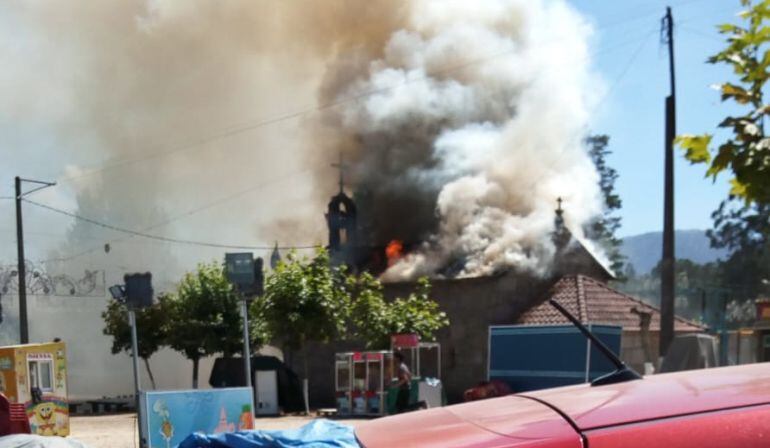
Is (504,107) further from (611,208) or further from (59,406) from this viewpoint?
(59,406)

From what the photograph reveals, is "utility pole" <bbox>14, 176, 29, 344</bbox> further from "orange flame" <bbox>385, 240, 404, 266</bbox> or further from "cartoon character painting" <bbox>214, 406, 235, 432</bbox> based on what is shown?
"cartoon character painting" <bbox>214, 406, 235, 432</bbox>

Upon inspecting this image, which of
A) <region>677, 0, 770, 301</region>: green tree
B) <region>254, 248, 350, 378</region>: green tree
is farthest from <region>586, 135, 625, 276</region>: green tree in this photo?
<region>677, 0, 770, 301</region>: green tree

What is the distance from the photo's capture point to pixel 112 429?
854 inches

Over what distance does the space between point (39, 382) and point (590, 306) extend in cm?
1820

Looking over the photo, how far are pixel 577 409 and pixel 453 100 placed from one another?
3821 centimetres

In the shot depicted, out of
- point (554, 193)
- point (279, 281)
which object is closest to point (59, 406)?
point (279, 281)

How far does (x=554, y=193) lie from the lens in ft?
123

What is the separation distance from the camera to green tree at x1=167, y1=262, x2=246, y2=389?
103ft

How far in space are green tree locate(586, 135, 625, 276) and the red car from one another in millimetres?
40552

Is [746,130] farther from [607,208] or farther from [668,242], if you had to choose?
[607,208]

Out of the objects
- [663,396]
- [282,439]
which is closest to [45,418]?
[282,439]

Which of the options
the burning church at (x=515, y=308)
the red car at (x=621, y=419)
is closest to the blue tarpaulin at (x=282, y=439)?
the red car at (x=621, y=419)

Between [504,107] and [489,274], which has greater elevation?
[504,107]

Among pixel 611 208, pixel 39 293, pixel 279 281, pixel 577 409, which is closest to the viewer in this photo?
pixel 577 409
